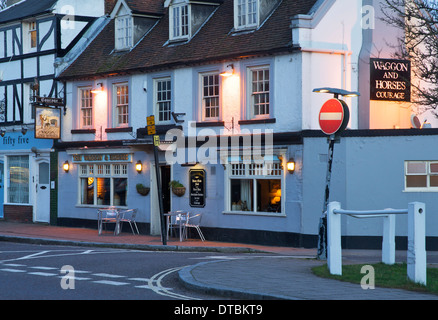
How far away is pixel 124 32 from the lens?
2742 cm

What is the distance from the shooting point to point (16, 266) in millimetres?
15797

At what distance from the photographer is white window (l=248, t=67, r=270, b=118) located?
22219 mm

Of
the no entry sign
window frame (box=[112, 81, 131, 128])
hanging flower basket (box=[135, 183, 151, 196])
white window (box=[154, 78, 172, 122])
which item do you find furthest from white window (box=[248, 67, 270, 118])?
window frame (box=[112, 81, 131, 128])

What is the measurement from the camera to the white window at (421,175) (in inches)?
809

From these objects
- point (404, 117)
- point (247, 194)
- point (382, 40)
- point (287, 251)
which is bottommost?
point (287, 251)

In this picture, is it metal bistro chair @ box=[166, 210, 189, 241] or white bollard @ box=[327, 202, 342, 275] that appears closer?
white bollard @ box=[327, 202, 342, 275]

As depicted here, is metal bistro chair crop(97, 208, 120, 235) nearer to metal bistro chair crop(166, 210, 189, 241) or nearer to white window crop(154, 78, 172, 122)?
metal bistro chair crop(166, 210, 189, 241)

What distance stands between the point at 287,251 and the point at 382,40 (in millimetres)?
7398

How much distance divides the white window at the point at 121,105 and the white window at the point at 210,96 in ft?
12.3

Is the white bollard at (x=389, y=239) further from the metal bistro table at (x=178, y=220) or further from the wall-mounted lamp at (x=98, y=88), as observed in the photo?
the wall-mounted lamp at (x=98, y=88)

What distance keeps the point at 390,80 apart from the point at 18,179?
16242mm

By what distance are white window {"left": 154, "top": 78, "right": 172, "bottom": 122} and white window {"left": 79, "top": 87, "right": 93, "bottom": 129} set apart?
Answer: 11.6 ft
